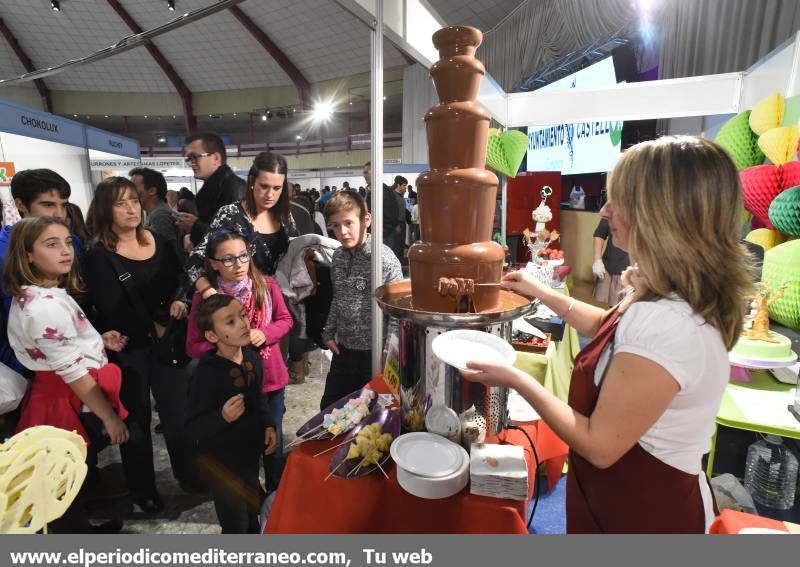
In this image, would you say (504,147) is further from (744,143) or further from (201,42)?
(201,42)

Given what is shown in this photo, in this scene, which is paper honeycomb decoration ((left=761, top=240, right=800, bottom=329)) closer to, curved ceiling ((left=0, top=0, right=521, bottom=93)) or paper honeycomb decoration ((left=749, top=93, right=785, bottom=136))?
paper honeycomb decoration ((left=749, top=93, right=785, bottom=136))

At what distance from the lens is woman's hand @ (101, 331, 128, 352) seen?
1.94 meters

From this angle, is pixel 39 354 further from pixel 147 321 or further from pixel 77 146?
pixel 77 146

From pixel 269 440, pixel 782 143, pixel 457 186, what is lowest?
pixel 269 440

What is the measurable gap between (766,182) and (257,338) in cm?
307

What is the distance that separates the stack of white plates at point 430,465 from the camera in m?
1.06

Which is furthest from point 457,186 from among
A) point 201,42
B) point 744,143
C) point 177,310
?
point 201,42

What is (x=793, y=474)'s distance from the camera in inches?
82.3

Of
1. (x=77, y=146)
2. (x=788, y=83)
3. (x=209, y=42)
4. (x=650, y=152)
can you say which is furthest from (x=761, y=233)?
(x=209, y=42)

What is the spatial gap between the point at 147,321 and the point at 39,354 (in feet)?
1.61

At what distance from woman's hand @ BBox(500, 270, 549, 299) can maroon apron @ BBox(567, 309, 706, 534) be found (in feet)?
1.01

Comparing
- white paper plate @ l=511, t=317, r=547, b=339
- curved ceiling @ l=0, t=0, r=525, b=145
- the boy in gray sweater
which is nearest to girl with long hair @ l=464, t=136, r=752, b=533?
the boy in gray sweater

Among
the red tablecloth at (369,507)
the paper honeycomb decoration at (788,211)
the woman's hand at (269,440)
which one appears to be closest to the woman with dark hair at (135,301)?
the woman's hand at (269,440)

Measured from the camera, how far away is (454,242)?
3.87 feet
